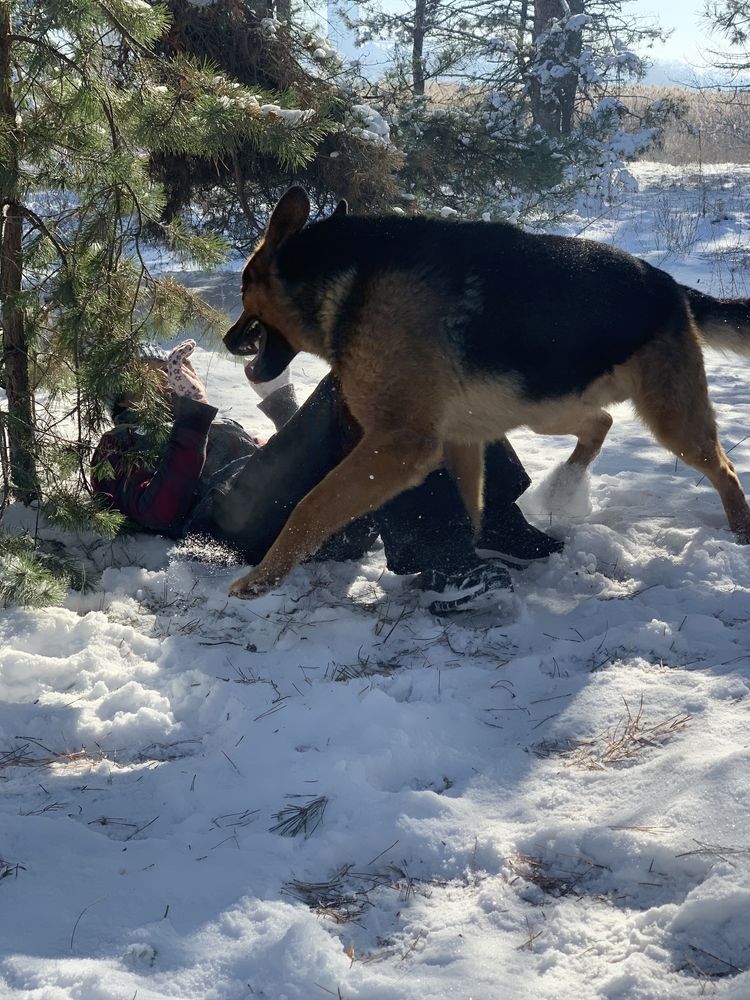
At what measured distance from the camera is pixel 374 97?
299 inches

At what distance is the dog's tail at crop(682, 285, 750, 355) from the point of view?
4090 millimetres

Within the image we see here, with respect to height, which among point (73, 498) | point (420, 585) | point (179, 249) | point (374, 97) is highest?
point (374, 97)

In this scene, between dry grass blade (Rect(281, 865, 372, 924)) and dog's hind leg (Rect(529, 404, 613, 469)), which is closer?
dry grass blade (Rect(281, 865, 372, 924))

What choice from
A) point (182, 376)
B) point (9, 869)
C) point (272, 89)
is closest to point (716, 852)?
point (9, 869)

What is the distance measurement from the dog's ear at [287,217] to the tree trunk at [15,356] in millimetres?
1080

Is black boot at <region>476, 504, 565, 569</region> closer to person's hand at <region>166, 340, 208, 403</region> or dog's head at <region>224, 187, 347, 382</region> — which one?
dog's head at <region>224, 187, 347, 382</region>

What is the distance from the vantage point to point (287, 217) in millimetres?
3717

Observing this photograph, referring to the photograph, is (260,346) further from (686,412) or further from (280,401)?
(686,412)

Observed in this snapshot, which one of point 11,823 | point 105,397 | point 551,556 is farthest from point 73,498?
point 551,556

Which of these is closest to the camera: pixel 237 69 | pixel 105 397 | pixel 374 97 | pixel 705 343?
pixel 105 397

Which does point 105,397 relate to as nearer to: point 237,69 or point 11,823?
point 11,823

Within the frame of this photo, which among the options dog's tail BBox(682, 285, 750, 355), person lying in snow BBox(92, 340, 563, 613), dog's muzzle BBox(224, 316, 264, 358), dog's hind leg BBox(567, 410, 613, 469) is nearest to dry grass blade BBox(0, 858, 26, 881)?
person lying in snow BBox(92, 340, 563, 613)

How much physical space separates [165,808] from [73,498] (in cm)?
188

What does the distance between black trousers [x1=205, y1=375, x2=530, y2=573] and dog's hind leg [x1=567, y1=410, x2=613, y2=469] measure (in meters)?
0.80
